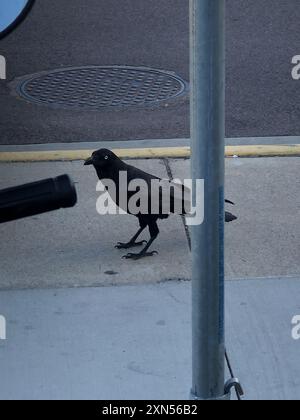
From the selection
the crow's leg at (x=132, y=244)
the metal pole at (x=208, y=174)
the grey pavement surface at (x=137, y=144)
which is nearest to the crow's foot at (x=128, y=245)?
the crow's leg at (x=132, y=244)

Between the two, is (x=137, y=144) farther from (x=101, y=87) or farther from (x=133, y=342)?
(x=133, y=342)

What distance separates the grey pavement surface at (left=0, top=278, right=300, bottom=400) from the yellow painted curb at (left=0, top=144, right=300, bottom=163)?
1.99 m

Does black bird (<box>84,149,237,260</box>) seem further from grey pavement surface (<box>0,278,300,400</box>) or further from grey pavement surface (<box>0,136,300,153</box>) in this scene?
grey pavement surface (<box>0,136,300,153</box>)

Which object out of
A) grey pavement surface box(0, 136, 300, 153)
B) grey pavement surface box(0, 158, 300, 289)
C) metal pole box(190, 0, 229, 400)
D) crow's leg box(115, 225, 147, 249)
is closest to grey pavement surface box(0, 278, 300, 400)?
grey pavement surface box(0, 158, 300, 289)

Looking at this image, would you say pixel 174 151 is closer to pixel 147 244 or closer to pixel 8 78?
pixel 147 244

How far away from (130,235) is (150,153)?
135cm

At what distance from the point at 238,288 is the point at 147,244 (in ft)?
2.31

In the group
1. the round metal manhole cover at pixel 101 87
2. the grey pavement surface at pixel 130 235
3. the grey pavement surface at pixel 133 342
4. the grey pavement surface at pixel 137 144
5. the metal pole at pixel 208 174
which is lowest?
the grey pavement surface at pixel 137 144

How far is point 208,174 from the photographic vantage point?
2918 millimetres

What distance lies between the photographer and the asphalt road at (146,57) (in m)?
7.61

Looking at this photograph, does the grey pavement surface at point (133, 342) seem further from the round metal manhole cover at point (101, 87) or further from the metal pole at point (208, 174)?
the round metal manhole cover at point (101, 87)

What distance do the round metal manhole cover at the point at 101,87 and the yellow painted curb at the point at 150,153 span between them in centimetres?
109

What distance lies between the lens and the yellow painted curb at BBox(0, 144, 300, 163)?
693 cm

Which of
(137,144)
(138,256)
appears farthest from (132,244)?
(137,144)
